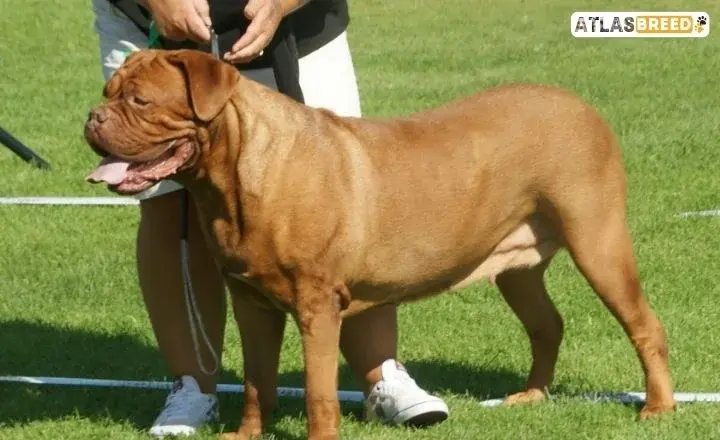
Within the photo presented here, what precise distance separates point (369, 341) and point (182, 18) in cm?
150

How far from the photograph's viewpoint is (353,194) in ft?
15.5

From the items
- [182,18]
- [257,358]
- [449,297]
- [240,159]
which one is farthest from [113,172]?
[449,297]

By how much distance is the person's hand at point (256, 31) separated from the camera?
473 cm

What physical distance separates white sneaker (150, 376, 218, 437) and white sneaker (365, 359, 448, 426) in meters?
0.61

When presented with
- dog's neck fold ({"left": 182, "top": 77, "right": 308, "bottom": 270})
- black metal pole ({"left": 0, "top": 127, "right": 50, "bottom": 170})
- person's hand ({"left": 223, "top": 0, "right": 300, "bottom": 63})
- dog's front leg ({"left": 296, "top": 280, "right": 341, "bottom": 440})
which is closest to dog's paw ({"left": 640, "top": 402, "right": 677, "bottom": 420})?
dog's front leg ({"left": 296, "top": 280, "right": 341, "bottom": 440})

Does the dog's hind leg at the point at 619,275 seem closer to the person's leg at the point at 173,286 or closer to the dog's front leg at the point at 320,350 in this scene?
the dog's front leg at the point at 320,350

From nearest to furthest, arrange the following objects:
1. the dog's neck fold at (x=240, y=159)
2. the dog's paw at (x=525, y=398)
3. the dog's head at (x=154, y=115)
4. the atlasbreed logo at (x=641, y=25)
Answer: the dog's head at (x=154, y=115), the dog's neck fold at (x=240, y=159), the dog's paw at (x=525, y=398), the atlasbreed logo at (x=641, y=25)

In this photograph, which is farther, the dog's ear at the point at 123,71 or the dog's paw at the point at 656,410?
the dog's paw at the point at 656,410

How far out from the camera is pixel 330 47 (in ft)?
17.5

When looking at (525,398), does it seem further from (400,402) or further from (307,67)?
(307,67)

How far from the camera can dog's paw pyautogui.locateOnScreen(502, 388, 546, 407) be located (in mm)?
5555

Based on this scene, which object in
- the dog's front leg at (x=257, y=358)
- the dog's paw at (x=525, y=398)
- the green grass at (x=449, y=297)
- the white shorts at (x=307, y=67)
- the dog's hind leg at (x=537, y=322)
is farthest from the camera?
the dog's hind leg at (x=537, y=322)

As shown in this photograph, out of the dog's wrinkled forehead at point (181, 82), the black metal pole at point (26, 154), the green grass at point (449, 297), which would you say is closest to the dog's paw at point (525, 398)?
the green grass at point (449, 297)

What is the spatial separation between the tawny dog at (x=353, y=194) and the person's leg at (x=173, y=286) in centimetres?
32
